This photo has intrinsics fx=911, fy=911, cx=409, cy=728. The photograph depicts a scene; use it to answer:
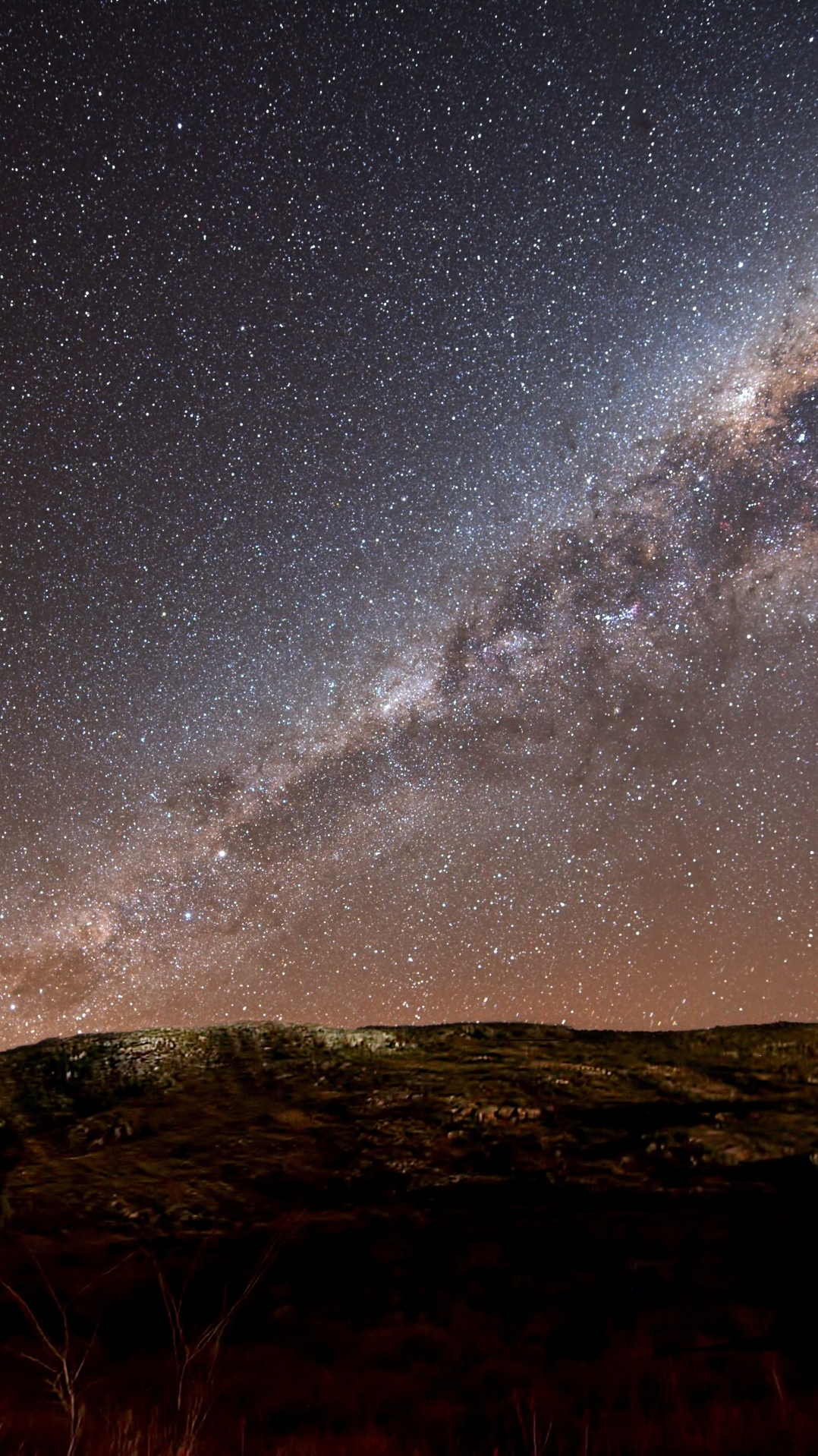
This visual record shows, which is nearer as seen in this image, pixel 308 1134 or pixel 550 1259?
pixel 550 1259

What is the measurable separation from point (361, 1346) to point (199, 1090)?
7.15m

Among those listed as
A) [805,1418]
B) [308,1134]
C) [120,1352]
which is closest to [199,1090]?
[308,1134]

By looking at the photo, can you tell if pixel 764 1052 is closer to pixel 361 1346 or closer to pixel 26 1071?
pixel 361 1346

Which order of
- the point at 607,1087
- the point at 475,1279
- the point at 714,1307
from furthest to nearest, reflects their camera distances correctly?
the point at 607,1087 < the point at 475,1279 < the point at 714,1307

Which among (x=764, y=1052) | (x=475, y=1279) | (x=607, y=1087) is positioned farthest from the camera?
(x=764, y=1052)

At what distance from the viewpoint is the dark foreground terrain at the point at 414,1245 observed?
707 cm

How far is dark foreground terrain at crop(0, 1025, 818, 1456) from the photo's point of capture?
23.2ft

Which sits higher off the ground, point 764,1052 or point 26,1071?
point 26,1071

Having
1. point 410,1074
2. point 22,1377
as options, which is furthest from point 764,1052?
point 22,1377

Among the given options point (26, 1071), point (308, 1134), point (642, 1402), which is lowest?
point (642, 1402)

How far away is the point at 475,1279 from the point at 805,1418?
411cm

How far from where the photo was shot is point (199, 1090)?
1523 centimetres

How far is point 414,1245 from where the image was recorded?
10477mm

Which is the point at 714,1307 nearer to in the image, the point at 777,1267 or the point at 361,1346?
the point at 777,1267
